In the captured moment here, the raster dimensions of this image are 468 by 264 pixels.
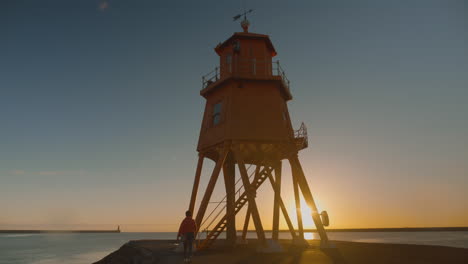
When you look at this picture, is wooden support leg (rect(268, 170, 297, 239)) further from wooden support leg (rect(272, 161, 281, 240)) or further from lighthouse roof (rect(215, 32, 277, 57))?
lighthouse roof (rect(215, 32, 277, 57))

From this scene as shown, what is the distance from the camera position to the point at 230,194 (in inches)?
826

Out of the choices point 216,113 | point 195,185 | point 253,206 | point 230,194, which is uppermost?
point 216,113

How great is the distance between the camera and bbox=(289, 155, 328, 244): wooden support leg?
54.5 feet

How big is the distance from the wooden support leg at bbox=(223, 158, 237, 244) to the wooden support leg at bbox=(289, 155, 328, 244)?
4476mm

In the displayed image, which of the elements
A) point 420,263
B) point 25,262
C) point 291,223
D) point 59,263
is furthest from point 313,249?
point 25,262

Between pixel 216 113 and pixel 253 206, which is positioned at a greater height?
pixel 216 113

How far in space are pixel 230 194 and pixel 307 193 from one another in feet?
18.3

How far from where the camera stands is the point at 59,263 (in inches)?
1935

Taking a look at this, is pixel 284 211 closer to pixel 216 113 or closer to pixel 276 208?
pixel 276 208

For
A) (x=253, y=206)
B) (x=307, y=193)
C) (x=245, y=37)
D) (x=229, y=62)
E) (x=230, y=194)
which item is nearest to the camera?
(x=253, y=206)

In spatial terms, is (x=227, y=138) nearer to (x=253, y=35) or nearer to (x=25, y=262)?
(x=253, y=35)

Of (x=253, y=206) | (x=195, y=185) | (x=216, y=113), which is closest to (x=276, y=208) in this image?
(x=195, y=185)

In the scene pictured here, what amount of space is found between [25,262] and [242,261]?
53102 mm

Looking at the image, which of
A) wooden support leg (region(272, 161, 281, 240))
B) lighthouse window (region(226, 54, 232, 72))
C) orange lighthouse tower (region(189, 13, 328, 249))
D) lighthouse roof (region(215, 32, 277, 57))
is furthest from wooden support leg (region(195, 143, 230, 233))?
lighthouse roof (region(215, 32, 277, 57))
